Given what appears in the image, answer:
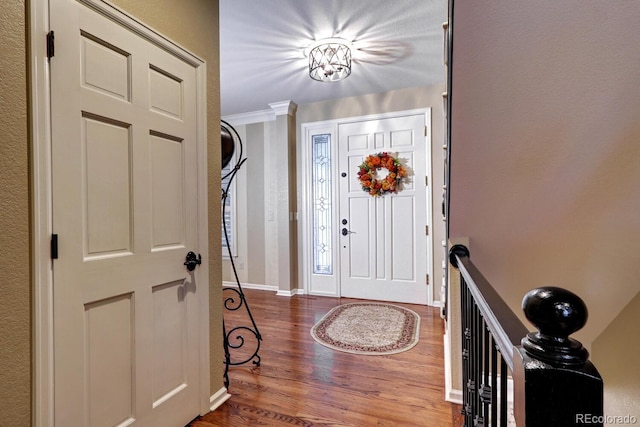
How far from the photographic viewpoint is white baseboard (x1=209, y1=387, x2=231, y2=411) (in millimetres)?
1854

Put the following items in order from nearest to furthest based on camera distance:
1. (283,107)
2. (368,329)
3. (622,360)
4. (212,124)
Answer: (622,360) < (212,124) < (368,329) < (283,107)

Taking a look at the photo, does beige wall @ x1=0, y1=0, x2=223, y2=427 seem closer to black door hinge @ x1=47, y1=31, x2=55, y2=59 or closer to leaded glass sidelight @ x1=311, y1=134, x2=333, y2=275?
black door hinge @ x1=47, y1=31, x2=55, y2=59

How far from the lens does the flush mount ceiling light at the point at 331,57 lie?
109 inches

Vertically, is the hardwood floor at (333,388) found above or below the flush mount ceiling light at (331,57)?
below

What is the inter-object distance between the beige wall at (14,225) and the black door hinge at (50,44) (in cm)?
7

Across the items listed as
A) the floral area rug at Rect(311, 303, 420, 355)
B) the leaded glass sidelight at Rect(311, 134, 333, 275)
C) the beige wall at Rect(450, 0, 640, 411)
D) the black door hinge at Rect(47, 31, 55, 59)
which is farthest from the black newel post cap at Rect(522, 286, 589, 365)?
the leaded glass sidelight at Rect(311, 134, 333, 275)

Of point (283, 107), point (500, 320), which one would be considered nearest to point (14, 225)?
point (500, 320)

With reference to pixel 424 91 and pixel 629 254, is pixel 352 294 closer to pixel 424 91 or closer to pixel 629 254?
pixel 424 91

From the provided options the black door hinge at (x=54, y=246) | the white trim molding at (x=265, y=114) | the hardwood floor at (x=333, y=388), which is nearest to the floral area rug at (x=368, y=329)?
the hardwood floor at (x=333, y=388)

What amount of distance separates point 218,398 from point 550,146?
209 centimetres

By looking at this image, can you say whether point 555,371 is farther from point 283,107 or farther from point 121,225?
point 283,107

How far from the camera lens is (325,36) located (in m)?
2.67

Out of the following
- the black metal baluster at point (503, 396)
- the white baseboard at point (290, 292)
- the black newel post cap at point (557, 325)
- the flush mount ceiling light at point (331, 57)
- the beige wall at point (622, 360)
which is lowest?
the white baseboard at point (290, 292)

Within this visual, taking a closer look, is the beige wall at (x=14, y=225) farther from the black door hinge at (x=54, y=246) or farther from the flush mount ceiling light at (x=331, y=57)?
the flush mount ceiling light at (x=331, y=57)
